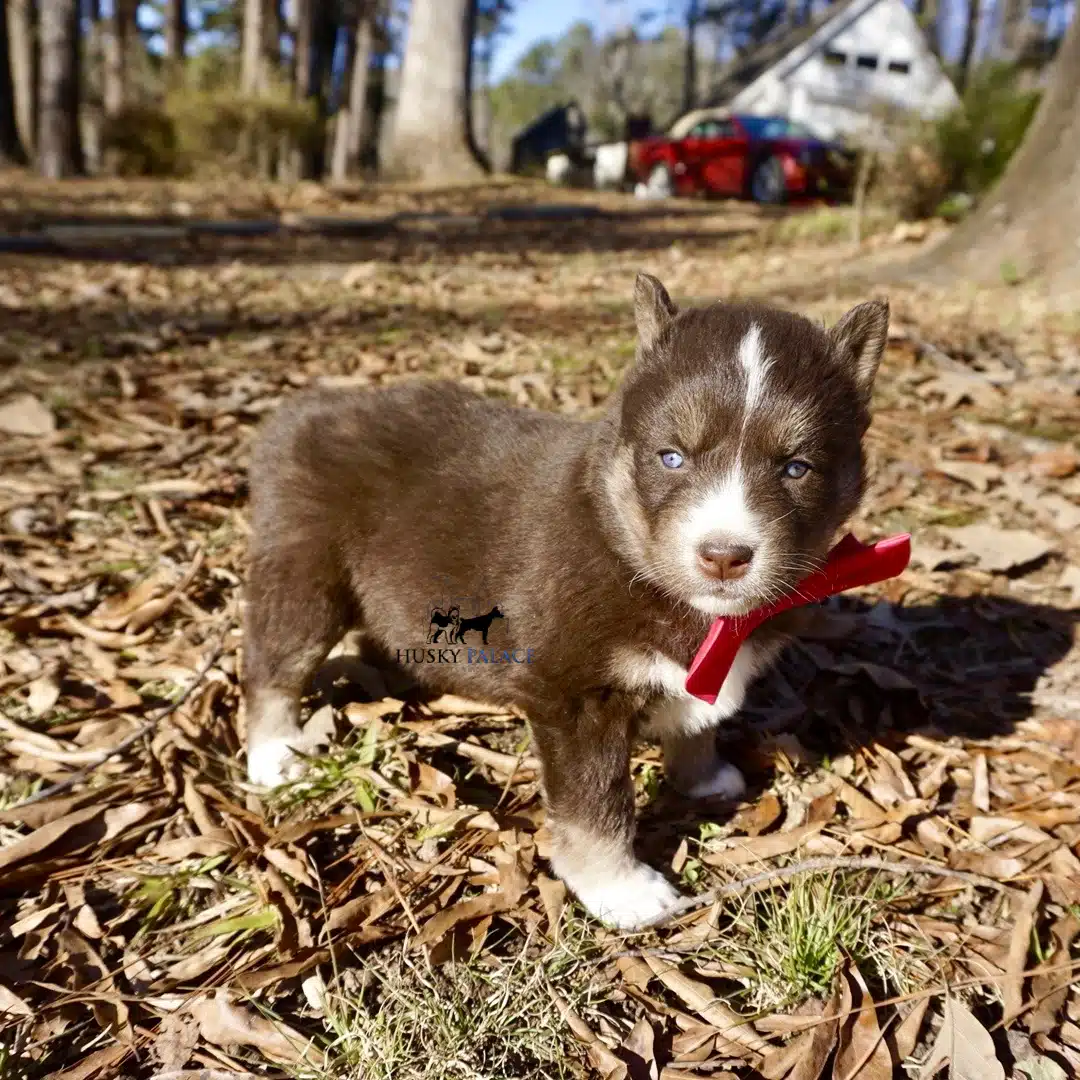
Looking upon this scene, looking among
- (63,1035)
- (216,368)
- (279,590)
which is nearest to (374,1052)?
(63,1035)

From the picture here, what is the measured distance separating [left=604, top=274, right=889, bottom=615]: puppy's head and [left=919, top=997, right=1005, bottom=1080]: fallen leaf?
1307 millimetres

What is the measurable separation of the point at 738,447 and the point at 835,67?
50.8 metres

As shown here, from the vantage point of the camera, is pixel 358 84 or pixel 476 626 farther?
pixel 358 84

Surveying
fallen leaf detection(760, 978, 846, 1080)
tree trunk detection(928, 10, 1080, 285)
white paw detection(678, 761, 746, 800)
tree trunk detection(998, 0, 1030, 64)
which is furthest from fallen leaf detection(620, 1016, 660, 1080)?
tree trunk detection(998, 0, 1030, 64)

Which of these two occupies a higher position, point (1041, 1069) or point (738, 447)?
point (738, 447)

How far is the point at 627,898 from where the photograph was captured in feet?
9.72

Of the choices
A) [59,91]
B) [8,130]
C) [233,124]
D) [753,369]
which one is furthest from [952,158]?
[8,130]

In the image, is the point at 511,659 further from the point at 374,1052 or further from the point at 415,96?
the point at 415,96

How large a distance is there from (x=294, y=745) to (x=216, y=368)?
4.21 m

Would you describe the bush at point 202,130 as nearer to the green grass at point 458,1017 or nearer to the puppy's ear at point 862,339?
the puppy's ear at point 862,339

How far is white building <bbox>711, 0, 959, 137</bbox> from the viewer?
44594 millimetres

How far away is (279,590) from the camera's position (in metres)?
3.58

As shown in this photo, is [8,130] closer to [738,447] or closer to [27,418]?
[27,418]

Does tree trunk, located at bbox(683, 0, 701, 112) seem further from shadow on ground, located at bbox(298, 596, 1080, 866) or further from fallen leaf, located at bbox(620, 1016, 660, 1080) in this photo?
fallen leaf, located at bbox(620, 1016, 660, 1080)
